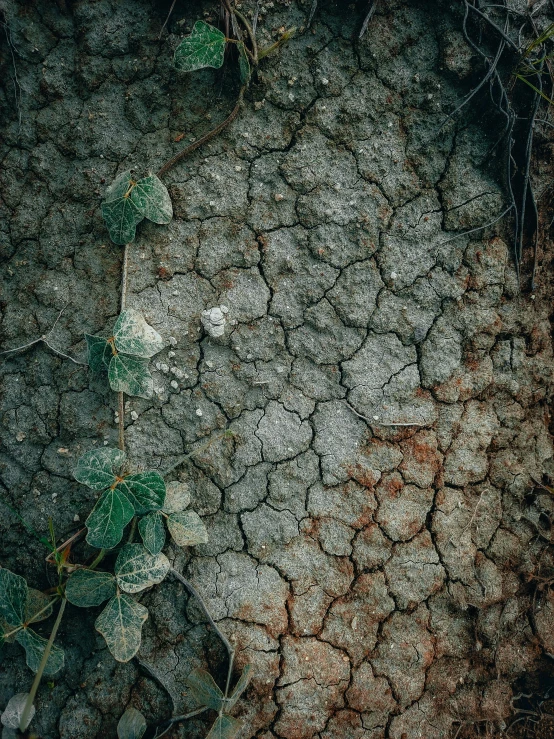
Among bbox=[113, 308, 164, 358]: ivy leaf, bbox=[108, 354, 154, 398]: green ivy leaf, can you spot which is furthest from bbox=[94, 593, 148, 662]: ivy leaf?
bbox=[113, 308, 164, 358]: ivy leaf

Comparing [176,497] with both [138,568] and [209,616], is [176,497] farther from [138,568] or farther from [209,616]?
[209,616]


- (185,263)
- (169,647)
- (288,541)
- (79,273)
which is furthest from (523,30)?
(169,647)

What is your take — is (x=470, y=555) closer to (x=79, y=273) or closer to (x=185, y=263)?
(x=185, y=263)

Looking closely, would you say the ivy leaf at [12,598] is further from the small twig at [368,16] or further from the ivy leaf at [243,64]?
the small twig at [368,16]

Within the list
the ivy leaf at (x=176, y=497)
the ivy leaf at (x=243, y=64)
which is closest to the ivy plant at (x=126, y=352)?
the ivy leaf at (x=176, y=497)

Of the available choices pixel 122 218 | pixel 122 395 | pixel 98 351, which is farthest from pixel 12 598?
pixel 122 218
